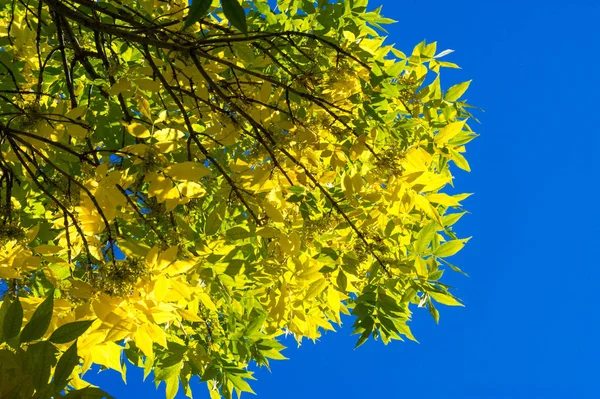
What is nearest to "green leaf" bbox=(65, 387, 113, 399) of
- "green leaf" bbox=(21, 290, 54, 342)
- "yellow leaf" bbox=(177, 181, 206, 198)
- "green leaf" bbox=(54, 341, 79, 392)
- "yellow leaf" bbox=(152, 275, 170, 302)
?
"green leaf" bbox=(54, 341, 79, 392)

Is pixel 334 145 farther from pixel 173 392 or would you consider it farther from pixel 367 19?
pixel 173 392

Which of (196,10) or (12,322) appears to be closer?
(196,10)

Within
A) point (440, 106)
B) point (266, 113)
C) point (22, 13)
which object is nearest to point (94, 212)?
point (266, 113)

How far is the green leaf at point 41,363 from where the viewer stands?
1219mm

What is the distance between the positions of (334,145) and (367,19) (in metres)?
0.99

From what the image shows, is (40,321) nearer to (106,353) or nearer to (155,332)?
(155,332)

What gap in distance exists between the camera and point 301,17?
11.9 ft

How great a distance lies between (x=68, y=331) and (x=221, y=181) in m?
1.69

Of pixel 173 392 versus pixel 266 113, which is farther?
pixel 173 392

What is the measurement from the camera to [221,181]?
3.26 m

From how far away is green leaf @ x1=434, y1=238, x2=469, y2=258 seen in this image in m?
2.76

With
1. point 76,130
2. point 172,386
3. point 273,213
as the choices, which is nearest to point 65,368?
point 273,213

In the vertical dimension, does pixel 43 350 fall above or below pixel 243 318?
below

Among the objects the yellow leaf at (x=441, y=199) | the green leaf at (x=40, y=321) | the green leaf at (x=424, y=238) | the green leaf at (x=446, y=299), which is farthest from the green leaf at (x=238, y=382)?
the green leaf at (x=40, y=321)
